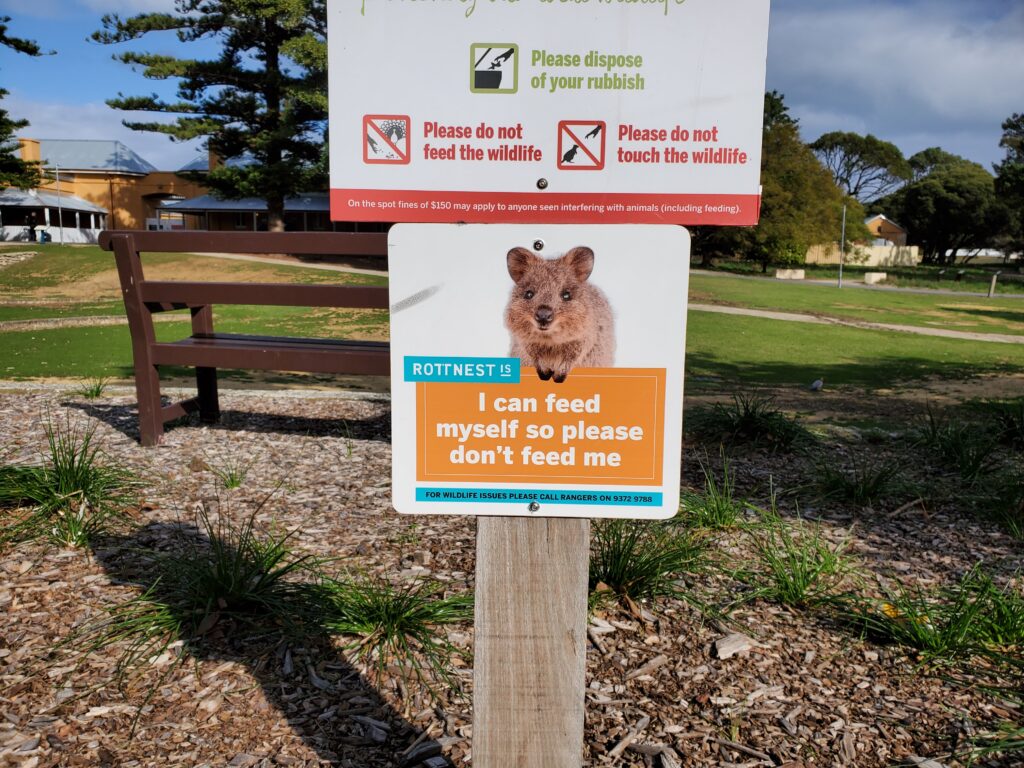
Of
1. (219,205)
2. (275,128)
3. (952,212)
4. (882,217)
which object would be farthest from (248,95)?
(882,217)

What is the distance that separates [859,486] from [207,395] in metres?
4.46

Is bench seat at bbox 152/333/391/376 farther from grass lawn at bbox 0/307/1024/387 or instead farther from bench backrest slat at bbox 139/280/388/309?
grass lawn at bbox 0/307/1024/387

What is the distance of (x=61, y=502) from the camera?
385 centimetres

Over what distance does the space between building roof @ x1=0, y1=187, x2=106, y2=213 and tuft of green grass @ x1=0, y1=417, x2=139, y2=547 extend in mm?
62100

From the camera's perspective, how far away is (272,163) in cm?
3397

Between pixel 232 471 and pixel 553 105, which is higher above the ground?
pixel 553 105

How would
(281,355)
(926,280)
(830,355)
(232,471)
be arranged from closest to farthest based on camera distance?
(232,471)
(281,355)
(830,355)
(926,280)

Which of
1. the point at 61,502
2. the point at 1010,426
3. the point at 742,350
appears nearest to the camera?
the point at 61,502

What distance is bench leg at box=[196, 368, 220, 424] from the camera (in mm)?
6105

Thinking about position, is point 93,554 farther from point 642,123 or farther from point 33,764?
point 642,123

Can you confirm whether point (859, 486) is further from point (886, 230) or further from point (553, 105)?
point (886, 230)

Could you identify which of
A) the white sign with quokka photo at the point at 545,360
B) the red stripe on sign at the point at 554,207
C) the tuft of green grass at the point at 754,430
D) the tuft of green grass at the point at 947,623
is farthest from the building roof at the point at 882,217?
the white sign with quokka photo at the point at 545,360

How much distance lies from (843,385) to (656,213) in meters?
9.20

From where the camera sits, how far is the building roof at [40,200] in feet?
193
